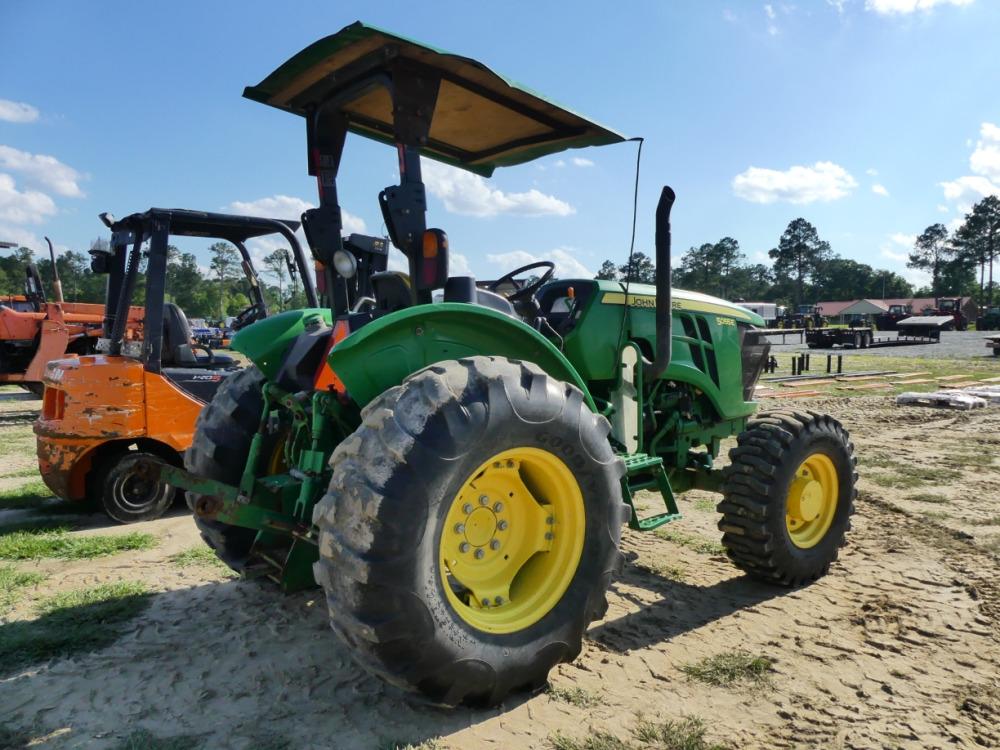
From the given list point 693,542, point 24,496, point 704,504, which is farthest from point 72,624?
point 704,504

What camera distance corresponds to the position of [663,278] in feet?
11.9

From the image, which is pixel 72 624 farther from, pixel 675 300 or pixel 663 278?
pixel 675 300

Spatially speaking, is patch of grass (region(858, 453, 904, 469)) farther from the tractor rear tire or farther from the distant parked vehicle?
the distant parked vehicle

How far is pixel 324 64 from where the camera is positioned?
296 cm

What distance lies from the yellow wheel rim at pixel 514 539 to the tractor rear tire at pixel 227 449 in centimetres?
135

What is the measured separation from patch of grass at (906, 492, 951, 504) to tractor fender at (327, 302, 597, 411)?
4466 mm

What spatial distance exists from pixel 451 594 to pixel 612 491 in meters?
0.80

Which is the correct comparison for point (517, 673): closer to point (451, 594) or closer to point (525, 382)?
point (451, 594)

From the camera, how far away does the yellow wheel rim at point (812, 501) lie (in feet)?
13.5

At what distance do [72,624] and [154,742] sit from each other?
1405 millimetres

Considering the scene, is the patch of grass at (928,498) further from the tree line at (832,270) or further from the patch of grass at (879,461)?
the tree line at (832,270)

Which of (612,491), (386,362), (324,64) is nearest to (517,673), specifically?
(612,491)

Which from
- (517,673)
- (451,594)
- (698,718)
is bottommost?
(698,718)

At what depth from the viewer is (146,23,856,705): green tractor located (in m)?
2.31
